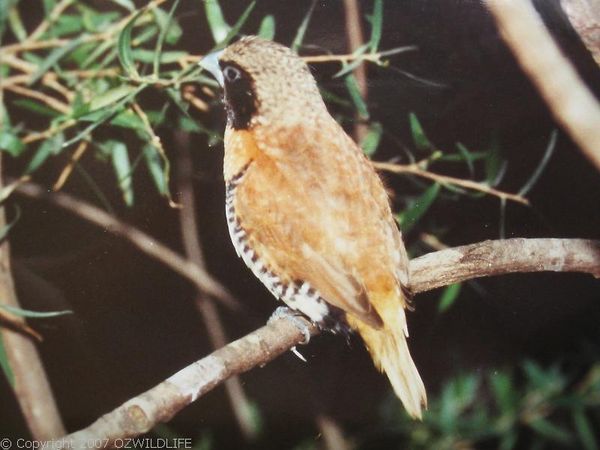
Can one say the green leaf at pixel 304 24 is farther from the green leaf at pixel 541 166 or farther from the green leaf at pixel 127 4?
the green leaf at pixel 541 166

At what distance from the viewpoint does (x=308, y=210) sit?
109cm

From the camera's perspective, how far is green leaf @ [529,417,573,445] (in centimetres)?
128

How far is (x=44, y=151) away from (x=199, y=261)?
342 mm

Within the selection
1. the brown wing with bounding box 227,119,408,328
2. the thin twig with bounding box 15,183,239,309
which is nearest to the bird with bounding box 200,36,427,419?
the brown wing with bounding box 227,119,408,328

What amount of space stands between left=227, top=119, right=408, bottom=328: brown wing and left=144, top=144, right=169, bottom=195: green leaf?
156mm

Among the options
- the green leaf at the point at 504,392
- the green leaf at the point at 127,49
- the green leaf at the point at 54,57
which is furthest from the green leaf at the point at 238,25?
the green leaf at the point at 504,392

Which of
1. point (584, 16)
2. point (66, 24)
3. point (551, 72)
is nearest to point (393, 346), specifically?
point (551, 72)

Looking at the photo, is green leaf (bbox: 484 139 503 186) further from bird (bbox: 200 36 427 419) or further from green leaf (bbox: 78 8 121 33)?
green leaf (bbox: 78 8 121 33)

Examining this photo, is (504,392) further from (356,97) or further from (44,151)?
(44,151)

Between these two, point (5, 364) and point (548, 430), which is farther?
point (548, 430)

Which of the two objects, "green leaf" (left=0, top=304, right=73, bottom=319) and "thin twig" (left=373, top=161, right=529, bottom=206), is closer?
"green leaf" (left=0, top=304, right=73, bottom=319)

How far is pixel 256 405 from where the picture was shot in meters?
1.20

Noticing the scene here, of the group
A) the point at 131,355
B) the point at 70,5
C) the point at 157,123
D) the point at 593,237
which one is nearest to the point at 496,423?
the point at 593,237

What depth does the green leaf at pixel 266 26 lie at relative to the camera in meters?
1.14
